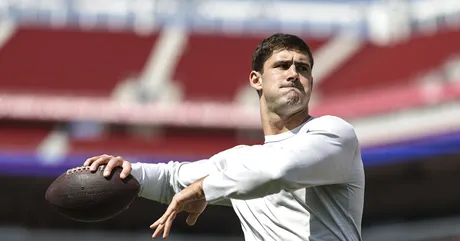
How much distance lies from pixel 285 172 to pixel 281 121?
0.61 meters

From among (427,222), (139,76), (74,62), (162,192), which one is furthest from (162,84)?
(162,192)

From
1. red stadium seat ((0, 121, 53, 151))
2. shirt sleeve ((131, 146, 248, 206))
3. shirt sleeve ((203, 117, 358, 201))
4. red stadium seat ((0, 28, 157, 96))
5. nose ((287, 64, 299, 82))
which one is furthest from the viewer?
red stadium seat ((0, 28, 157, 96))

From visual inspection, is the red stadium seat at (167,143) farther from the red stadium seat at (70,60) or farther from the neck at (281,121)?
the neck at (281,121)

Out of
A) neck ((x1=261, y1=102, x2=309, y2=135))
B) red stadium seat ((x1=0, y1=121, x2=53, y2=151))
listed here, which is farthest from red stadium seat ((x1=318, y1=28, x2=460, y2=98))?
neck ((x1=261, y1=102, x2=309, y2=135))

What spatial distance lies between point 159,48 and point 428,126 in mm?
7618

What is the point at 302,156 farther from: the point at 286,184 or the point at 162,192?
the point at 162,192

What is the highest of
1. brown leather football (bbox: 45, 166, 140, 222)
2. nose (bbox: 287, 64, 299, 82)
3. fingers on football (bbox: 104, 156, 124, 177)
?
nose (bbox: 287, 64, 299, 82)

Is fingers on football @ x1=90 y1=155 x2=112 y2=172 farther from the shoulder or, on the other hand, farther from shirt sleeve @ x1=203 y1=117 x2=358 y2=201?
the shoulder

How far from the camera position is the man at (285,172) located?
3484mm

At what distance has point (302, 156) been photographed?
3.48m

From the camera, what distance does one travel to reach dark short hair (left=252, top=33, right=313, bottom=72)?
395 centimetres

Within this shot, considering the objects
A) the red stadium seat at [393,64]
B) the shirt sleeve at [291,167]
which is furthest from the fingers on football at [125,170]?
the red stadium seat at [393,64]

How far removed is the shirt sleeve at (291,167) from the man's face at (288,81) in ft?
0.85

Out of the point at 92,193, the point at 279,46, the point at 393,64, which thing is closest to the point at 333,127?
the point at 279,46
